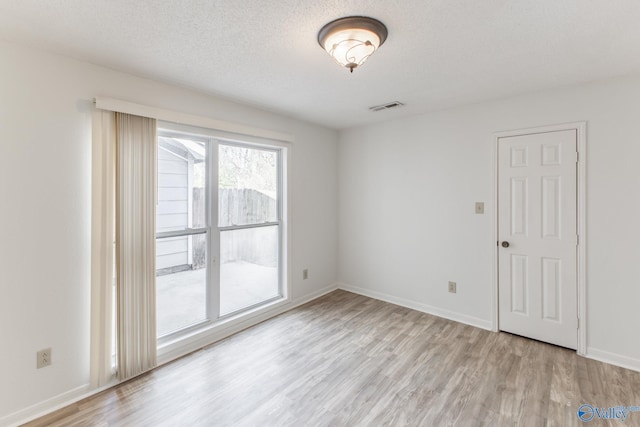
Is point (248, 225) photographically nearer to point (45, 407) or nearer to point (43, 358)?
point (43, 358)

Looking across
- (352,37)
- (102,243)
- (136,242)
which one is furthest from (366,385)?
(352,37)

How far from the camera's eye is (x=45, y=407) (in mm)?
1962

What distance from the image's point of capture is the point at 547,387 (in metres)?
2.18

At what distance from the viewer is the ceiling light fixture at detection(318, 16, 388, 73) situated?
5.39ft

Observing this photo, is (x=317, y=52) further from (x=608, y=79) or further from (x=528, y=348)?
(x=528, y=348)

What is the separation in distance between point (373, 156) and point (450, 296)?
211 cm

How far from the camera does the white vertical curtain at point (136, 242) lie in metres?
2.25

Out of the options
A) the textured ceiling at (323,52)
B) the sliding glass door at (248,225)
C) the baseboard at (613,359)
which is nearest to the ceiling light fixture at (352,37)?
the textured ceiling at (323,52)

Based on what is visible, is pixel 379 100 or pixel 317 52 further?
pixel 379 100

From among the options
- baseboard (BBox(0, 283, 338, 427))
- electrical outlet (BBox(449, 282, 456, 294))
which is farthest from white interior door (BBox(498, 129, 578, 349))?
baseboard (BBox(0, 283, 338, 427))

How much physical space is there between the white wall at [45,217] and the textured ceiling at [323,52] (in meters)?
0.20

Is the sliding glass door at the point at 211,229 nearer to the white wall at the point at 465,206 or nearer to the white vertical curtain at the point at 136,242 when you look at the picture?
the white vertical curtain at the point at 136,242

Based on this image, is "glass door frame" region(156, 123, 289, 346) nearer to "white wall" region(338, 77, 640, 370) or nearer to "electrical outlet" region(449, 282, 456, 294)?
"white wall" region(338, 77, 640, 370)

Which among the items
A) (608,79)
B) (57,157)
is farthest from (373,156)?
(57,157)
